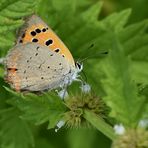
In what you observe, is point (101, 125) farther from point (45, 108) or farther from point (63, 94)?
point (63, 94)

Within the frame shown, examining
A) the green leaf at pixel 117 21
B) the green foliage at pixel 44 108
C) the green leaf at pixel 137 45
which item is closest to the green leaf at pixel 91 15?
the green leaf at pixel 117 21

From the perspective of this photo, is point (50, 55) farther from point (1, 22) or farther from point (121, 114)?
point (121, 114)

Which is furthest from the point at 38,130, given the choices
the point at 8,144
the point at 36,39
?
the point at 36,39

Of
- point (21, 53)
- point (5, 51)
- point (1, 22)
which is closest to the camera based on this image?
point (1, 22)

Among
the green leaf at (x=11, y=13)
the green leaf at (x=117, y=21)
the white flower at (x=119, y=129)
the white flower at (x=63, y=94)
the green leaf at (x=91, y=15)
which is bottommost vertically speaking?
the white flower at (x=119, y=129)

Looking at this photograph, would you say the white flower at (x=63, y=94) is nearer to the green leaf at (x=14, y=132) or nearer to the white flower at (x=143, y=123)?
the white flower at (x=143, y=123)

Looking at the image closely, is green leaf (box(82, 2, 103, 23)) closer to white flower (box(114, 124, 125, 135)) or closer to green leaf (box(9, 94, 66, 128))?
green leaf (box(9, 94, 66, 128))
